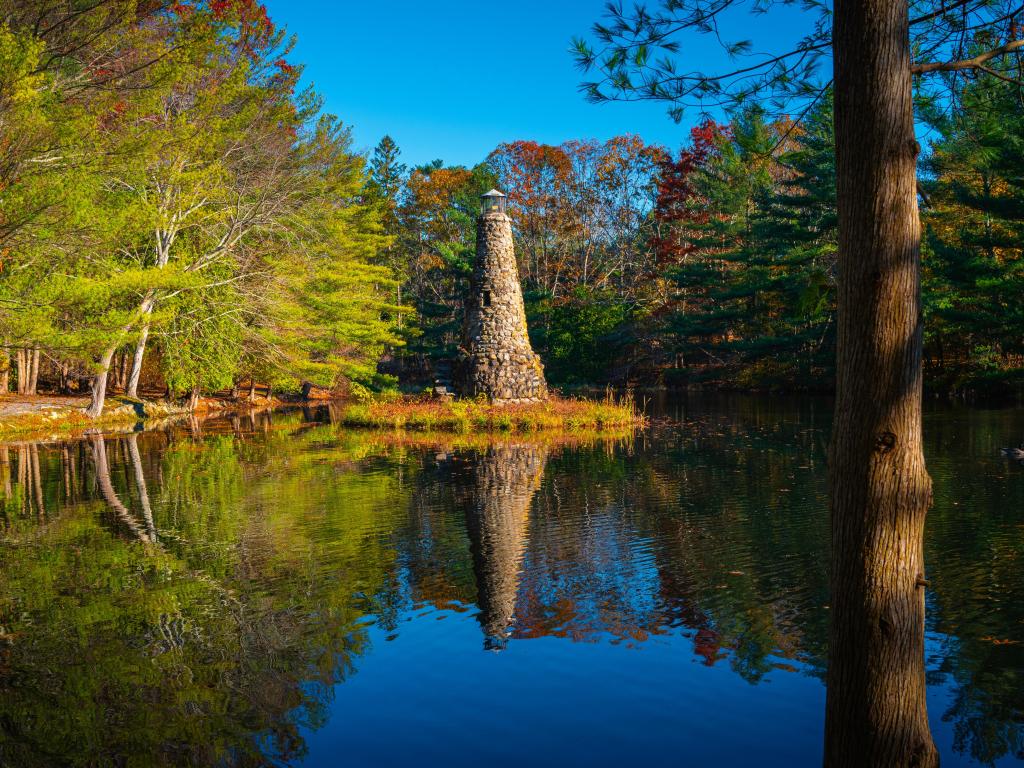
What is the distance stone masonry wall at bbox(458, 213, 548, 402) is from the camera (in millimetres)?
20578

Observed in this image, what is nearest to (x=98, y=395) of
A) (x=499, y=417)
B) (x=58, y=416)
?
(x=58, y=416)

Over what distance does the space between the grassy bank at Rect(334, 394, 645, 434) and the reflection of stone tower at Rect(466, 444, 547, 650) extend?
4.36 metres

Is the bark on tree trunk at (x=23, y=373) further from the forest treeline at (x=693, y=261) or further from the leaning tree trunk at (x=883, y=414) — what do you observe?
the leaning tree trunk at (x=883, y=414)

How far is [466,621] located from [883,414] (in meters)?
3.45

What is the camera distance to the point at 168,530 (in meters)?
8.35

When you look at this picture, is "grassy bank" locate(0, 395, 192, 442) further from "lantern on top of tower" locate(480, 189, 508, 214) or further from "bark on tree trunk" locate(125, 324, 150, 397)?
"lantern on top of tower" locate(480, 189, 508, 214)

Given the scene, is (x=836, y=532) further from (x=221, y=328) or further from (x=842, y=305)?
(x=221, y=328)

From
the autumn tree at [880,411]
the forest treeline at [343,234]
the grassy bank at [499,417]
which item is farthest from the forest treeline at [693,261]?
→ the autumn tree at [880,411]

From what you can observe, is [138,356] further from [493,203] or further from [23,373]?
[493,203]

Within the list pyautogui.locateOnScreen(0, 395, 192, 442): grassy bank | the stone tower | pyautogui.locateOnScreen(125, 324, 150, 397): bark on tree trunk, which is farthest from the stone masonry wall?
pyautogui.locateOnScreen(0, 395, 192, 442): grassy bank

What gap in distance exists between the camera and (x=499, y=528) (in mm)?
8219

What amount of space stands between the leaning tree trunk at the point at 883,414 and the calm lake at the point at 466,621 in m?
0.91

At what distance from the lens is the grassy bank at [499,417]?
1866 cm

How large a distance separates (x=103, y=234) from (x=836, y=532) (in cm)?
1613
